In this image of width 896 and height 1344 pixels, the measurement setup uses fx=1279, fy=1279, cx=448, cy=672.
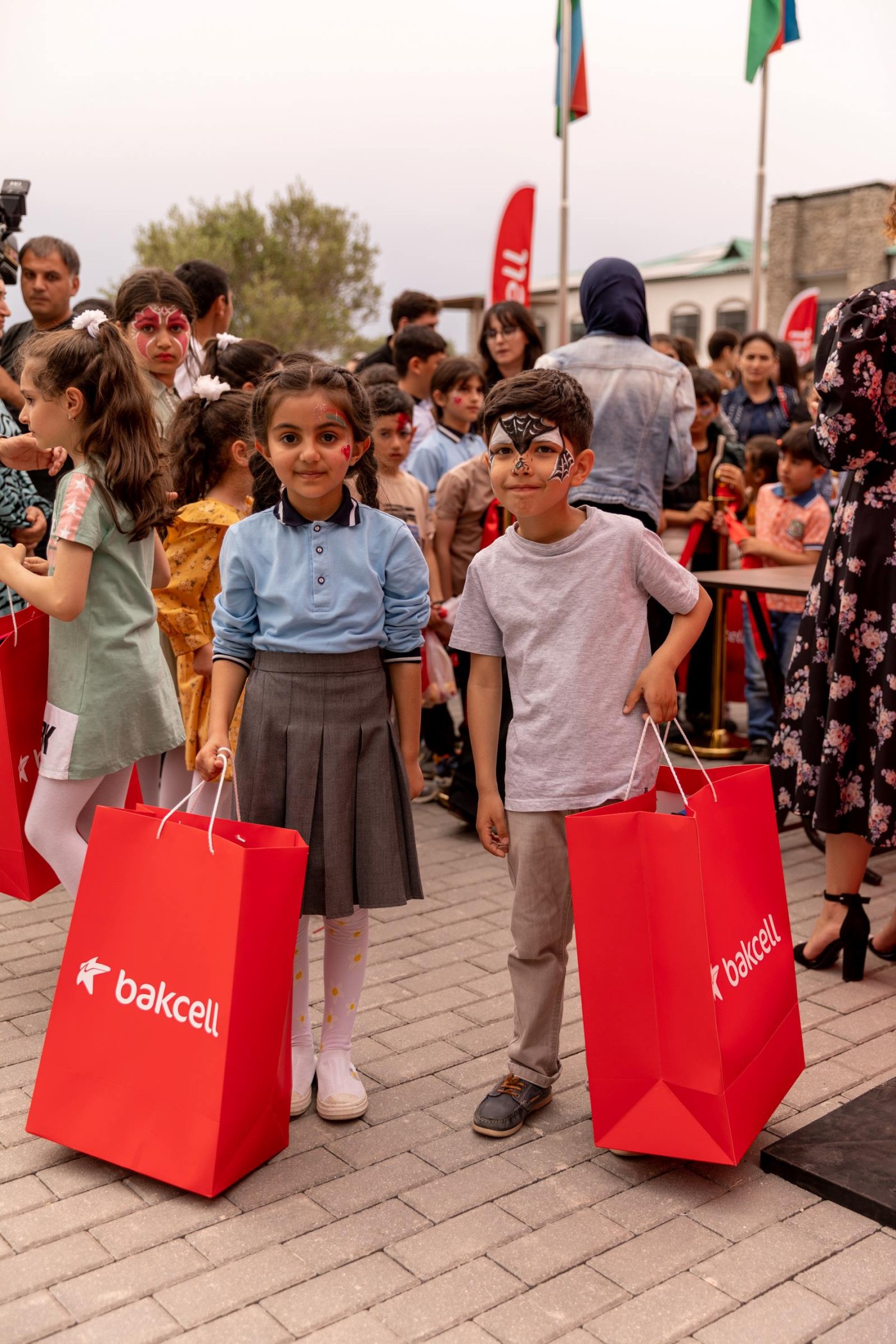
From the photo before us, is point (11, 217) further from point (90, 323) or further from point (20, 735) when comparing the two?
point (20, 735)

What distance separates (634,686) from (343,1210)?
1.16m

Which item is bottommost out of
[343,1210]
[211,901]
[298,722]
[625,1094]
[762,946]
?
[343,1210]

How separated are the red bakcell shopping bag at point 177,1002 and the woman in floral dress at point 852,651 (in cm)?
174

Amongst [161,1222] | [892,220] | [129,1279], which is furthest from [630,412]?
[129,1279]

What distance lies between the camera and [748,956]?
249 centimetres

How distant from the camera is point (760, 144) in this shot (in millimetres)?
16188

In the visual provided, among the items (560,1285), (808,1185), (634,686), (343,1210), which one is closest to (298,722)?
(634,686)

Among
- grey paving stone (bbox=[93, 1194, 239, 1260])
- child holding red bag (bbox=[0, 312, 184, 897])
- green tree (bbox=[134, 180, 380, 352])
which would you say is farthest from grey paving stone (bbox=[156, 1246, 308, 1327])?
green tree (bbox=[134, 180, 380, 352])

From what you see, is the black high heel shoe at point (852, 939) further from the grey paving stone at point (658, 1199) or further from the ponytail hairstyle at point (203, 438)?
the ponytail hairstyle at point (203, 438)

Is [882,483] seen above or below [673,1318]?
above

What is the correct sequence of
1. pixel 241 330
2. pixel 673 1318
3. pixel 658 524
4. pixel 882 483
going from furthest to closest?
pixel 241 330
pixel 658 524
pixel 882 483
pixel 673 1318

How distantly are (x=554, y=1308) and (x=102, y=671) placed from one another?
181cm

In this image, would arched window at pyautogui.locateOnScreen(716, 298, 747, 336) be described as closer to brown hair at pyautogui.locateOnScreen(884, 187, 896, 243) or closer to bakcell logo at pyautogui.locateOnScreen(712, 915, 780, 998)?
brown hair at pyautogui.locateOnScreen(884, 187, 896, 243)

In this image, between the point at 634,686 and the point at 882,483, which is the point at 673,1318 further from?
the point at 882,483
